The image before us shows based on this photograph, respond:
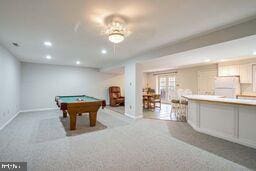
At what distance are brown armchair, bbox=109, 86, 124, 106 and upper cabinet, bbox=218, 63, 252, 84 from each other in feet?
18.0

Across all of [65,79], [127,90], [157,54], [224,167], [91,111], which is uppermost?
[157,54]

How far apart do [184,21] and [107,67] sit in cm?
556

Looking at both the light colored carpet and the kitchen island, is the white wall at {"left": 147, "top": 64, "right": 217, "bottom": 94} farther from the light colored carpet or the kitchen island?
the light colored carpet

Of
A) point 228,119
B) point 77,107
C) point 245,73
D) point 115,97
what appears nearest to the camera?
point 228,119

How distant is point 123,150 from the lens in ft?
8.82

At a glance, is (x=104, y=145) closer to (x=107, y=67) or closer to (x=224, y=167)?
(x=224, y=167)

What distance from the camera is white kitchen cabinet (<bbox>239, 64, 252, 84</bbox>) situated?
5.38 m

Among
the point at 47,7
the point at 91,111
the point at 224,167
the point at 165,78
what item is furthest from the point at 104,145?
the point at 165,78

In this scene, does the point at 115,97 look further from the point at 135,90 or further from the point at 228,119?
the point at 228,119

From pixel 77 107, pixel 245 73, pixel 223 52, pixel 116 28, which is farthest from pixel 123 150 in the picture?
pixel 245 73

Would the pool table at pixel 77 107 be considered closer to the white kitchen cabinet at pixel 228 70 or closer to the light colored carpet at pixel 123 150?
the light colored carpet at pixel 123 150

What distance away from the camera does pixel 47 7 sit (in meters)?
2.09

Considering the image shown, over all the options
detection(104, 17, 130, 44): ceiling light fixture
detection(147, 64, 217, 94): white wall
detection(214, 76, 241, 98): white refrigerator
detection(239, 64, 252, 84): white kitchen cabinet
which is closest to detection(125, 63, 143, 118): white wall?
detection(104, 17, 130, 44): ceiling light fixture

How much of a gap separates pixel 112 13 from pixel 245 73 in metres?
5.99
